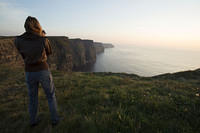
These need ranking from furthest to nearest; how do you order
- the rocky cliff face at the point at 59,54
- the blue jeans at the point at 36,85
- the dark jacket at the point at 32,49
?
the rocky cliff face at the point at 59,54 → the blue jeans at the point at 36,85 → the dark jacket at the point at 32,49

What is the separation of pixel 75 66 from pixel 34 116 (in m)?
94.2

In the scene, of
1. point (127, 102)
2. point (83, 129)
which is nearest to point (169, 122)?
point (127, 102)

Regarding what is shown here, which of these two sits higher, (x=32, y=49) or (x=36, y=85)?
(x=32, y=49)

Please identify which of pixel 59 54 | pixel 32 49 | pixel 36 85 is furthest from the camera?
pixel 59 54

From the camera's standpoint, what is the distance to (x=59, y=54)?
2653 inches

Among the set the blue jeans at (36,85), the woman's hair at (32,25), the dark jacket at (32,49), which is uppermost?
the woman's hair at (32,25)

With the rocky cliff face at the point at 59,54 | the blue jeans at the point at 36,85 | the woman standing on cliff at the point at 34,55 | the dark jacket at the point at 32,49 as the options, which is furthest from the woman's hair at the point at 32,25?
the rocky cliff face at the point at 59,54

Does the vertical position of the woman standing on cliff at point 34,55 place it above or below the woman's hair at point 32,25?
below

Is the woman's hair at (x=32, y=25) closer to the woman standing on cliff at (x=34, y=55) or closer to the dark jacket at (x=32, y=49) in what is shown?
the woman standing on cliff at (x=34, y=55)

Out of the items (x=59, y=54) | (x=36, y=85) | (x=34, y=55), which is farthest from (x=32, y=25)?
(x=59, y=54)

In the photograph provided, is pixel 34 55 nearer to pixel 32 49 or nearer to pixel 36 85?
pixel 32 49

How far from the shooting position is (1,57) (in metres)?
30.0

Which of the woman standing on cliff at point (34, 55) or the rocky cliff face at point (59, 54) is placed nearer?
the woman standing on cliff at point (34, 55)

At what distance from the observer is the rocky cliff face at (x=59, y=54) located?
32356 millimetres
